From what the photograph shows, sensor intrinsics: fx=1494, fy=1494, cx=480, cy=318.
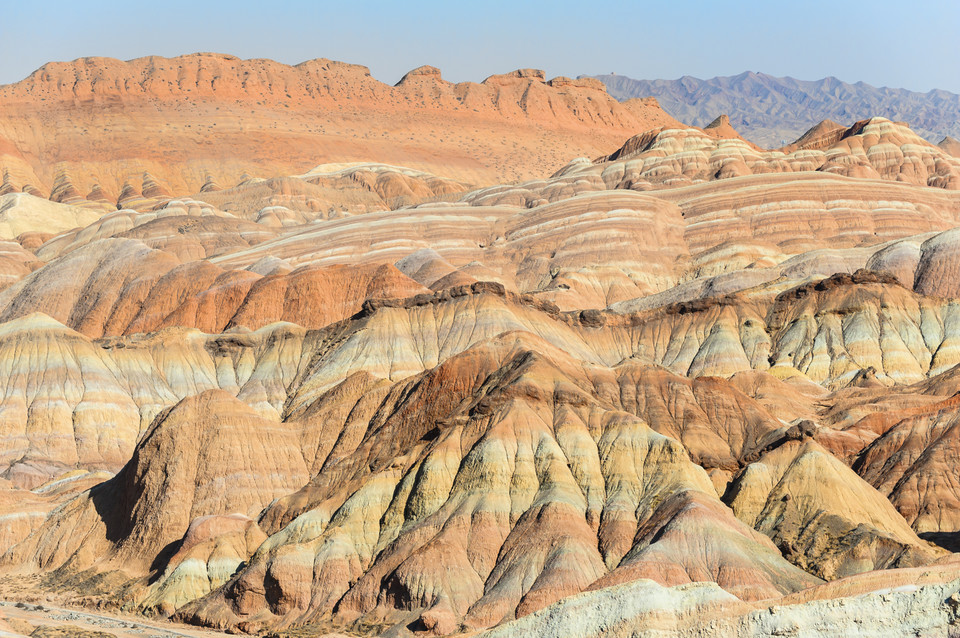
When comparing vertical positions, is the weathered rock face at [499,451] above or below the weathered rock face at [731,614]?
below

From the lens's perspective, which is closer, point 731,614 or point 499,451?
point 731,614

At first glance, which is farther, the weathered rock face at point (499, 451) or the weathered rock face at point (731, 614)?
the weathered rock face at point (499, 451)

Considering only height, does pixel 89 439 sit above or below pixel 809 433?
below

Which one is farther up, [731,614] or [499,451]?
[731,614]

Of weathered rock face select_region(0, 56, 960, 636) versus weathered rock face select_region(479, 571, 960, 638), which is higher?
weathered rock face select_region(479, 571, 960, 638)

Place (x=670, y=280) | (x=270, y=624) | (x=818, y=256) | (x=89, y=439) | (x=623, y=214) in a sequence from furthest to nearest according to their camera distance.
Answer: (x=623, y=214) → (x=670, y=280) → (x=818, y=256) → (x=89, y=439) → (x=270, y=624)

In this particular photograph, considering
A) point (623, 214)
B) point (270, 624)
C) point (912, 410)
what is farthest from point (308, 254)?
point (270, 624)

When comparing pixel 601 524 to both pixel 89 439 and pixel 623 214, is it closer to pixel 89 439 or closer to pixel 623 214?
pixel 89 439

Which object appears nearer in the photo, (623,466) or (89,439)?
(623,466)

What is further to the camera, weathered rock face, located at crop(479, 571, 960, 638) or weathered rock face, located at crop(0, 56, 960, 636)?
weathered rock face, located at crop(0, 56, 960, 636)

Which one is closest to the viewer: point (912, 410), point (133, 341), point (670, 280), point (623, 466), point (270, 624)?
point (270, 624)
